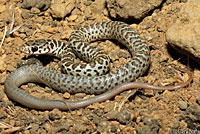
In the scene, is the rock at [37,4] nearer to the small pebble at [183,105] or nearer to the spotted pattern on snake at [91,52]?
the spotted pattern on snake at [91,52]

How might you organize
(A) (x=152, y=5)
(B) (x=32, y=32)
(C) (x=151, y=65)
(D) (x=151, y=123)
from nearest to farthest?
(D) (x=151, y=123) < (C) (x=151, y=65) < (A) (x=152, y=5) < (B) (x=32, y=32)

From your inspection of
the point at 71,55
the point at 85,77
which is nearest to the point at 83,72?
the point at 85,77

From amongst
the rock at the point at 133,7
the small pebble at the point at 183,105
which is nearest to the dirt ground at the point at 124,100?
the small pebble at the point at 183,105

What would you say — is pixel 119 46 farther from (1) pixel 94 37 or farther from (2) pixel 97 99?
(2) pixel 97 99

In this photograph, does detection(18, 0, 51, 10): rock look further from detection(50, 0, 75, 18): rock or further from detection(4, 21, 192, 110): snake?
detection(4, 21, 192, 110): snake

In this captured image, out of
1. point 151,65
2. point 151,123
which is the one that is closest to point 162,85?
point 151,65

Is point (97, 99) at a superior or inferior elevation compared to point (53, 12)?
inferior

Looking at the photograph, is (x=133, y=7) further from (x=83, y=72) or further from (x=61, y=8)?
(x=83, y=72)
